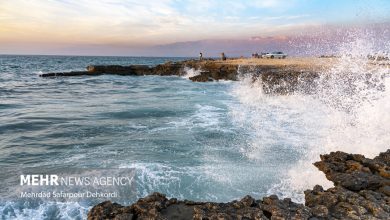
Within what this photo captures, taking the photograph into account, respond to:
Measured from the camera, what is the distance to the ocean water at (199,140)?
26.2 ft

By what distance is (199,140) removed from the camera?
39.3 feet

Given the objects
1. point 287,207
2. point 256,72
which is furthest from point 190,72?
point 287,207

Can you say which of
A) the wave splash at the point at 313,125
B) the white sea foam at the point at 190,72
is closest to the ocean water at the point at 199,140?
the wave splash at the point at 313,125

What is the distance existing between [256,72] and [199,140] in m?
22.8

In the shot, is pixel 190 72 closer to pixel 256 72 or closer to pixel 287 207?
pixel 256 72

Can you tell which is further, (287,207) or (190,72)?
(190,72)

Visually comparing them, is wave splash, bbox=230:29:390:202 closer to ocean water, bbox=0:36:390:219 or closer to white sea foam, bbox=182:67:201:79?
ocean water, bbox=0:36:390:219

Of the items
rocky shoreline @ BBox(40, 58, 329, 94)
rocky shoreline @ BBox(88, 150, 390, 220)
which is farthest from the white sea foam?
rocky shoreline @ BBox(88, 150, 390, 220)

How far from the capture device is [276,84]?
83.8 feet

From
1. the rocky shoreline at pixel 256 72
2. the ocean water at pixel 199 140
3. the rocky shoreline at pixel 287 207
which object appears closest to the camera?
the rocky shoreline at pixel 287 207

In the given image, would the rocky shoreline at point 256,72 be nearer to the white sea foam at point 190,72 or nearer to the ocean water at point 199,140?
the white sea foam at point 190,72

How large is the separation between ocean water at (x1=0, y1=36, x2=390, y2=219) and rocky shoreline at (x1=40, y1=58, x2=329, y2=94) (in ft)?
14.4

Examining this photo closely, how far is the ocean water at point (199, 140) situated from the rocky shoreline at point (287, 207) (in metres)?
1.64

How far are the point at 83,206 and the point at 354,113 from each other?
11610mm
